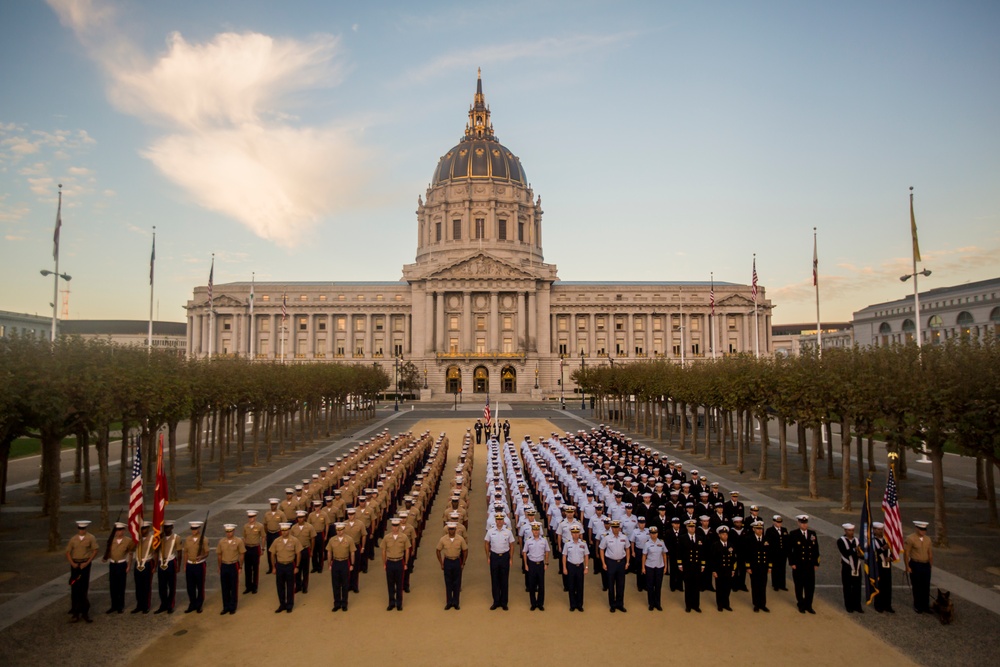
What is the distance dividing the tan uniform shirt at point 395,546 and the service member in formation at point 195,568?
369 cm

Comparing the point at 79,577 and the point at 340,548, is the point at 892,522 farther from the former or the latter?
the point at 79,577

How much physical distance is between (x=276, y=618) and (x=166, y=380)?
1416cm

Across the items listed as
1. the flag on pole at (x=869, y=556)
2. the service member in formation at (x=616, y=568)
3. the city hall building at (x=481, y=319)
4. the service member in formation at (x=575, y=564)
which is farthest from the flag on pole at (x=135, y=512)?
the city hall building at (x=481, y=319)

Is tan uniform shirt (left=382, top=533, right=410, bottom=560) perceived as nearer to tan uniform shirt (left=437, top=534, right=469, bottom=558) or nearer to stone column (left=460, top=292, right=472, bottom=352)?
tan uniform shirt (left=437, top=534, right=469, bottom=558)

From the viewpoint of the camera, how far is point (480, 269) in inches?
4373

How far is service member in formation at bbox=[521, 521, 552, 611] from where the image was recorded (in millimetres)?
13500

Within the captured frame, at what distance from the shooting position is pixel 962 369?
19.3m

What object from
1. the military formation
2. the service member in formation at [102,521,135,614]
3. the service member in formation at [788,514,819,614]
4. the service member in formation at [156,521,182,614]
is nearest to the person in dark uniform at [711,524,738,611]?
the military formation

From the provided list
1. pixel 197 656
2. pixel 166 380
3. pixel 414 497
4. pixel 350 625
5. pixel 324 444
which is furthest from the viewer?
pixel 324 444

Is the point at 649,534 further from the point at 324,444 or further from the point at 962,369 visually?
the point at 324,444

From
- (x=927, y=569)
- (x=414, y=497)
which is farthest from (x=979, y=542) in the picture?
(x=414, y=497)

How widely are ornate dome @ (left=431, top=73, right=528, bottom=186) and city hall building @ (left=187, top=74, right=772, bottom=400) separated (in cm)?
354

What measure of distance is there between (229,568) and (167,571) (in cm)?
131

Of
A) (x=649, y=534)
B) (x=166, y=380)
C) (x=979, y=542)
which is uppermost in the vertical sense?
(x=166, y=380)
